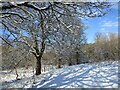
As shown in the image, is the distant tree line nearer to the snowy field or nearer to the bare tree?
the snowy field

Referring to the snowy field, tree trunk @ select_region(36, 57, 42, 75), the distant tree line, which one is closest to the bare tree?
the distant tree line

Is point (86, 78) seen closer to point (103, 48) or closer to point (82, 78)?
point (82, 78)

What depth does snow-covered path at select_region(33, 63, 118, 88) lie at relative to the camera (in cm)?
173

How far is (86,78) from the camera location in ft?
6.27

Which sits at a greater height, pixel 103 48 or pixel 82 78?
pixel 103 48

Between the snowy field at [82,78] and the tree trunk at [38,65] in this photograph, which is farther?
the tree trunk at [38,65]

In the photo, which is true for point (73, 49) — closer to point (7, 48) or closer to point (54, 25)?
point (54, 25)

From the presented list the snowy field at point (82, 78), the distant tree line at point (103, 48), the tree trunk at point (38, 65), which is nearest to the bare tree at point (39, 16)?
the distant tree line at point (103, 48)

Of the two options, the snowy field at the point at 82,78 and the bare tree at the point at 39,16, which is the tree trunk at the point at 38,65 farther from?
the bare tree at the point at 39,16

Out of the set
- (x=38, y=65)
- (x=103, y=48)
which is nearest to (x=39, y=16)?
(x=103, y=48)

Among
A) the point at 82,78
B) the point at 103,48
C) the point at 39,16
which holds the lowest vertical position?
the point at 82,78

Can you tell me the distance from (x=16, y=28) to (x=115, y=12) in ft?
3.79

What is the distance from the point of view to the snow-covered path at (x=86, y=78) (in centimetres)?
173

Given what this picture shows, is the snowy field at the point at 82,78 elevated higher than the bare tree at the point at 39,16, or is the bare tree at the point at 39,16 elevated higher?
the bare tree at the point at 39,16
